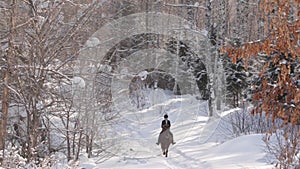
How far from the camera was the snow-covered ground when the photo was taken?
9.68m

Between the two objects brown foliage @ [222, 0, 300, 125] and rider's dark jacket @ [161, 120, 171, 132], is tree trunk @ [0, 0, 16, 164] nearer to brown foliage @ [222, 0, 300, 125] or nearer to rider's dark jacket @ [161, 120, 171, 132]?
brown foliage @ [222, 0, 300, 125]

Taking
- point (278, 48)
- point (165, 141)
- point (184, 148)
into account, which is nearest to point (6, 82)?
point (278, 48)

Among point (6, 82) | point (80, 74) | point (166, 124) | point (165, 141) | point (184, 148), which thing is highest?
point (80, 74)

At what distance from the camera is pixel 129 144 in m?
12.6

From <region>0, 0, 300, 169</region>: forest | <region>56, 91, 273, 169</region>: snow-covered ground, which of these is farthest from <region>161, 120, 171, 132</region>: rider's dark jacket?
<region>0, 0, 300, 169</region>: forest

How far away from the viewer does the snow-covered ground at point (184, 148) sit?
31.8ft

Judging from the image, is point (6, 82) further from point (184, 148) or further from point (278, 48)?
point (184, 148)

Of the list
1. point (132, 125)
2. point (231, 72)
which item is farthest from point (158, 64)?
point (132, 125)

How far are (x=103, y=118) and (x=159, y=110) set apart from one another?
8.99 meters

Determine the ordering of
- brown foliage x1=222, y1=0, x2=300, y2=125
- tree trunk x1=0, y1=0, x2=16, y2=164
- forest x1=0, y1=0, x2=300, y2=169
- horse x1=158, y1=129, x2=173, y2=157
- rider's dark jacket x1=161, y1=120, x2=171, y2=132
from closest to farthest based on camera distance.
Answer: brown foliage x1=222, y1=0, x2=300, y2=125, forest x1=0, y1=0, x2=300, y2=169, tree trunk x1=0, y1=0, x2=16, y2=164, horse x1=158, y1=129, x2=173, y2=157, rider's dark jacket x1=161, y1=120, x2=171, y2=132

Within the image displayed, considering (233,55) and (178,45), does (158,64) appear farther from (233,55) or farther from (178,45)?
(233,55)

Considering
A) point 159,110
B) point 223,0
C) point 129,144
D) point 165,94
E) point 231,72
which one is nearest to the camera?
point 129,144

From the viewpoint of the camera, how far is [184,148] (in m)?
12.5

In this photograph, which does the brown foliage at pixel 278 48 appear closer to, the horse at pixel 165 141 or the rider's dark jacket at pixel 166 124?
the horse at pixel 165 141
